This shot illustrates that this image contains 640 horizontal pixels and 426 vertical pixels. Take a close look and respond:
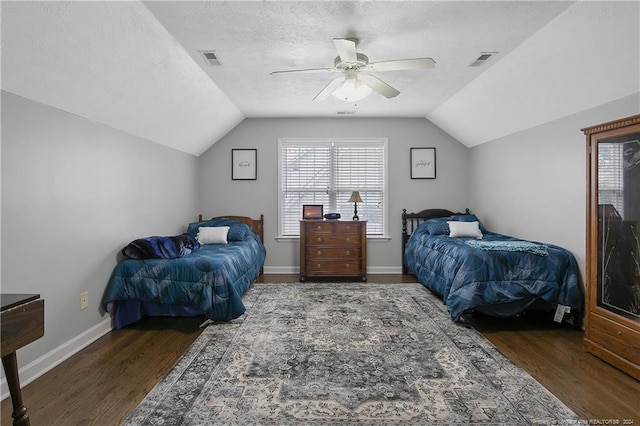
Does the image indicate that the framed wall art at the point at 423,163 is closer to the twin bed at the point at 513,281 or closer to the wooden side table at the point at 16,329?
the twin bed at the point at 513,281

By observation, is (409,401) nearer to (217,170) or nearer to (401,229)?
(401,229)

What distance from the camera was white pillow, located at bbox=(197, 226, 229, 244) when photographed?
4.61 metres

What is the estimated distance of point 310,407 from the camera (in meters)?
2.00

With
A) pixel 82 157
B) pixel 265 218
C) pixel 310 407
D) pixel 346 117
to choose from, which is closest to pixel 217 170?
pixel 265 218

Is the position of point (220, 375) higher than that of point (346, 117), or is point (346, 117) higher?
point (346, 117)

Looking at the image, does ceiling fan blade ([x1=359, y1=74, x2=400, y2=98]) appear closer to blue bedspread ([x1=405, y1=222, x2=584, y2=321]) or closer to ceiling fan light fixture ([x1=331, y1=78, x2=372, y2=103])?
ceiling fan light fixture ([x1=331, y1=78, x2=372, y2=103])

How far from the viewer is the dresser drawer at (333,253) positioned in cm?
507

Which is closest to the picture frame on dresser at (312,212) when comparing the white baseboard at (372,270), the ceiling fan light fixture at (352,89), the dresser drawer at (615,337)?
the white baseboard at (372,270)

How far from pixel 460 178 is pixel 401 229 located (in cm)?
129

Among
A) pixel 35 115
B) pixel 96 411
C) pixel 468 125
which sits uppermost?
pixel 468 125

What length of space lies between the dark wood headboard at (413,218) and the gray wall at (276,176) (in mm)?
103

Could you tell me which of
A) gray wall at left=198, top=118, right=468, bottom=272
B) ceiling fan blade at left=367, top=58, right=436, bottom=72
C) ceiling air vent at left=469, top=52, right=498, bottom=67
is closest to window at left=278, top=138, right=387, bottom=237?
gray wall at left=198, top=118, right=468, bottom=272

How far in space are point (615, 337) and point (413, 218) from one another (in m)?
3.30

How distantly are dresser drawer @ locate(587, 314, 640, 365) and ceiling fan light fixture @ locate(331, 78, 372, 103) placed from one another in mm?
2549
